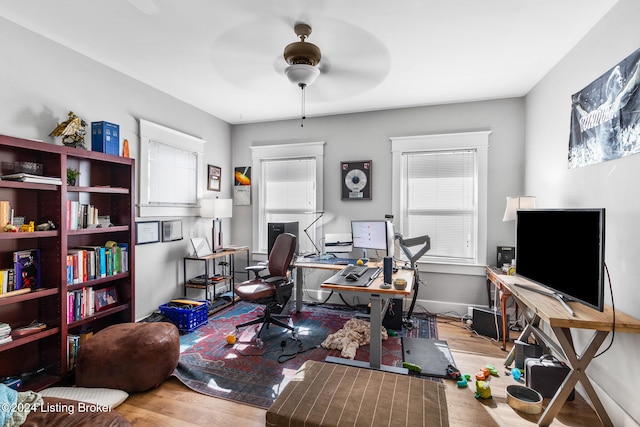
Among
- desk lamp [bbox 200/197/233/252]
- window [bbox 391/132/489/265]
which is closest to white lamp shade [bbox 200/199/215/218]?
desk lamp [bbox 200/197/233/252]

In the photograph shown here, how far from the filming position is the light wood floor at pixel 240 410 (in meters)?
1.91

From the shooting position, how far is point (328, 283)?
250 centimetres

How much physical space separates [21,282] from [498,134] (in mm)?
4746

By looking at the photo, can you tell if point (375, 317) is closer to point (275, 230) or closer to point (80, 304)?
point (275, 230)

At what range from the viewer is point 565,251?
79.0 inches

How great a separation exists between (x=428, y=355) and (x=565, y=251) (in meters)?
1.42

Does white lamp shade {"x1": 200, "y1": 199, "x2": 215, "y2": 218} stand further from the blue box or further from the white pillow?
the white pillow

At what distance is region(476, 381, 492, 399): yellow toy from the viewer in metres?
2.11

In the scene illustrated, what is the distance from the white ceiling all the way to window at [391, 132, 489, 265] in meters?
0.65

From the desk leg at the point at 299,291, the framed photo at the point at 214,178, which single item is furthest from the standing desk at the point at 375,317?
the framed photo at the point at 214,178

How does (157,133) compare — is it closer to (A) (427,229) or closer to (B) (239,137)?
(B) (239,137)

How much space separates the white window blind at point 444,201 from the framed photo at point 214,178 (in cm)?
269

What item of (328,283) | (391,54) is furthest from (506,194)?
(328,283)

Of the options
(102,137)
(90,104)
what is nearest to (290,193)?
(102,137)
